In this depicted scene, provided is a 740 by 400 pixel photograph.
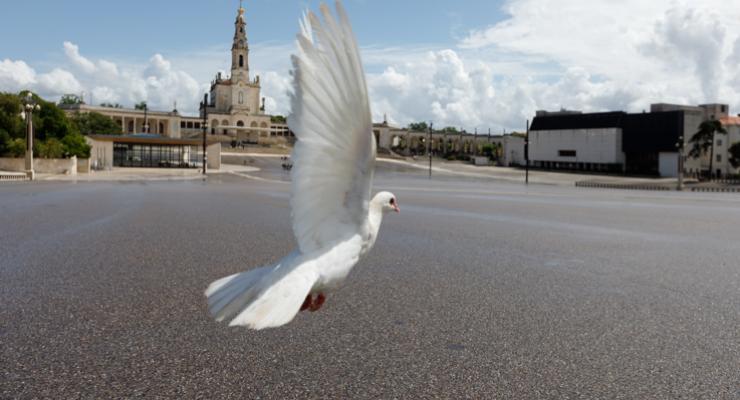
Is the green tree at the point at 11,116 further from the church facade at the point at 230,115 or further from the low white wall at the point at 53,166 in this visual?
the church facade at the point at 230,115

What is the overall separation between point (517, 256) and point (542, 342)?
6.05m

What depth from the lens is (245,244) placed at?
14.0 meters

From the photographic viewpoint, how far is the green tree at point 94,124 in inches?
5172

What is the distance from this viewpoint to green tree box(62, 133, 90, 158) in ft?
189

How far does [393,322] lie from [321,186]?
4.42 m

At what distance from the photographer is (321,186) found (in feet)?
12.7

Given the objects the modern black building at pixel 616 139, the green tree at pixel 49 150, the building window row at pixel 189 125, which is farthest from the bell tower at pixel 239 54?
the green tree at pixel 49 150

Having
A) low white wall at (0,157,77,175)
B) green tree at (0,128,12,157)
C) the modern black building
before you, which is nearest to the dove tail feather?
low white wall at (0,157,77,175)

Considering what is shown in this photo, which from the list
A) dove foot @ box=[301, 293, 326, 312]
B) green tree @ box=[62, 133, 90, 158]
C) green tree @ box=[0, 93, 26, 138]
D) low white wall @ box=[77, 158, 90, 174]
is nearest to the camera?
dove foot @ box=[301, 293, 326, 312]

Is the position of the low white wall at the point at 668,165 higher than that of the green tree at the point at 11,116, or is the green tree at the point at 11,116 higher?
the green tree at the point at 11,116

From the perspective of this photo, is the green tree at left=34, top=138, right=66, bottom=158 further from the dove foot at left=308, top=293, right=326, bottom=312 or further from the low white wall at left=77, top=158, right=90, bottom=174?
the dove foot at left=308, top=293, right=326, bottom=312

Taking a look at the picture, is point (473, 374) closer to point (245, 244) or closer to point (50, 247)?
point (245, 244)

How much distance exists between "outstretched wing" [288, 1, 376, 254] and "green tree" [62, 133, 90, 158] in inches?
2286

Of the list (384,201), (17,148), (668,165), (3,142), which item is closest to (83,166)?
(17,148)
